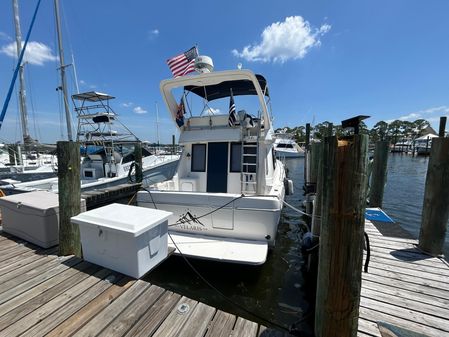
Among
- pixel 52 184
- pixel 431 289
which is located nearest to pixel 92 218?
pixel 431 289

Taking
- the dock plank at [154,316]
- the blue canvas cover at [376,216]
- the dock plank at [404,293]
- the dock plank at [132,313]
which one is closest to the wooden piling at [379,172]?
the blue canvas cover at [376,216]

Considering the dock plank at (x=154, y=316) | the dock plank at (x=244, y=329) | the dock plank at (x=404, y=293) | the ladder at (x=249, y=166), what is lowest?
the dock plank at (x=404, y=293)

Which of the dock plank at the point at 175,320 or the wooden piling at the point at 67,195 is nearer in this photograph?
the dock plank at the point at 175,320

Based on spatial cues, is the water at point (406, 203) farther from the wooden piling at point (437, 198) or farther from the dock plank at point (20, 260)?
the dock plank at point (20, 260)

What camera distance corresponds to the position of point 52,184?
29.6ft

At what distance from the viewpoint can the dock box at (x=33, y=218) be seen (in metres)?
3.44

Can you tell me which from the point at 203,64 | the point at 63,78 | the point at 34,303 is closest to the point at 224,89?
the point at 203,64

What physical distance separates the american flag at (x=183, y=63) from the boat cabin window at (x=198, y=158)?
2.00 metres

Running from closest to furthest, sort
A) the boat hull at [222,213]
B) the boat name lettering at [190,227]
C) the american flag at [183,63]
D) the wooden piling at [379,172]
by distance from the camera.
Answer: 1. the boat hull at [222,213]
2. the boat name lettering at [190,227]
3. the american flag at [183,63]
4. the wooden piling at [379,172]

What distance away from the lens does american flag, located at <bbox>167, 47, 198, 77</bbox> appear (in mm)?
5961

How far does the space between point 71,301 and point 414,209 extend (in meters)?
12.5

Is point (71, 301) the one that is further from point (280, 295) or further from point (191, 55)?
point (191, 55)

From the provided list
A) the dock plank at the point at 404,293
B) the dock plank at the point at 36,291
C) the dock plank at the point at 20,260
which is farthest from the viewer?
the dock plank at the point at 20,260

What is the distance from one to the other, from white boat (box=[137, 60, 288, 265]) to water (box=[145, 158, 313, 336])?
2.06 feet
